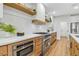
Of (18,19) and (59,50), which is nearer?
(18,19)

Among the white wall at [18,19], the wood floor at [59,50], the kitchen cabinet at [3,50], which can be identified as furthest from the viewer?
the wood floor at [59,50]

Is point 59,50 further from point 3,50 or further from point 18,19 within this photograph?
point 3,50

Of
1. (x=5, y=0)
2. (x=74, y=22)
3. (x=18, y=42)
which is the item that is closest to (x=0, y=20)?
(x=5, y=0)

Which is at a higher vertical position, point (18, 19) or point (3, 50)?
point (18, 19)

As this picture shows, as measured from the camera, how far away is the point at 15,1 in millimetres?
1831

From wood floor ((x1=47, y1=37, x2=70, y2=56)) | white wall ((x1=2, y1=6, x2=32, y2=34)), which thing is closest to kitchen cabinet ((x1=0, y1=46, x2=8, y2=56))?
white wall ((x1=2, y1=6, x2=32, y2=34))

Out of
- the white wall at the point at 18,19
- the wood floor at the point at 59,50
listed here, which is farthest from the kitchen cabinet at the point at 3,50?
the wood floor at the point at 59,50

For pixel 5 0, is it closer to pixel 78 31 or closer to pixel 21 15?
pixel 21 15

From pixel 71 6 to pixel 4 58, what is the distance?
114 inches

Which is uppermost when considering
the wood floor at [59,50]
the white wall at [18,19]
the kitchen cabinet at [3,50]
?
the white wall at [18,19]

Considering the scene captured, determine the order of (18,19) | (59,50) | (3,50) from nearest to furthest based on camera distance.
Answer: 1. (3,50)
2. (18,19)
3. (59,50)

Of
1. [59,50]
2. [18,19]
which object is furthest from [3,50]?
[59,50]

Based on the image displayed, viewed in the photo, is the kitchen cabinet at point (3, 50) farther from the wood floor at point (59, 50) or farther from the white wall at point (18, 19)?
the wood floor at point (59, 50)

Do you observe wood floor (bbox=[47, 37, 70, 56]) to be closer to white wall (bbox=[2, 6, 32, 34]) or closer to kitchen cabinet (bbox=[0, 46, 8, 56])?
white wall (bbox=[2, 6, 32, 34])
